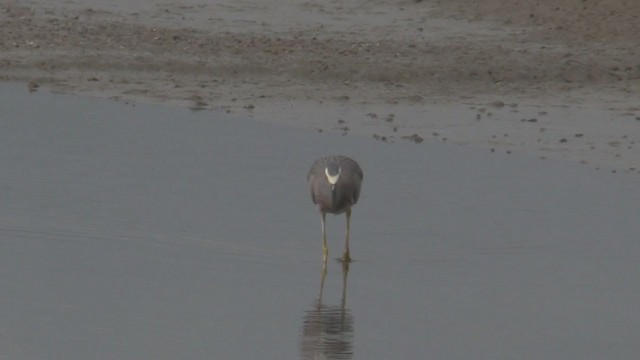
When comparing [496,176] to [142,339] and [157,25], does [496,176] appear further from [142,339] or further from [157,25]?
[157,25]

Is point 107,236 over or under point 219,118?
under

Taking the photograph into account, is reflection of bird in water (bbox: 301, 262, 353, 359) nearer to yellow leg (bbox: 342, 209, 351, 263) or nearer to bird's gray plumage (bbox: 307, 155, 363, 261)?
yellow leg (bbox: 342, 209, 351, 263)

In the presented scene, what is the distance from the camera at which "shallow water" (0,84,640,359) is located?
429 inches

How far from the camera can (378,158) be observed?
54.6ft

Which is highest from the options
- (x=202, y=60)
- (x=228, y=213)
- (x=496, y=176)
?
(x=202, y=60)

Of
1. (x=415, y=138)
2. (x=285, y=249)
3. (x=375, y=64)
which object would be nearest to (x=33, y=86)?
(x=375, y=64)

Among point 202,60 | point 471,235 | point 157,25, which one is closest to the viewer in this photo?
point 471,235

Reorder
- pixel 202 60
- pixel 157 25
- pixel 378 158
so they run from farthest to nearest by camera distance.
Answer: pixel 157 25
pixel 202 60
pixel 378 158

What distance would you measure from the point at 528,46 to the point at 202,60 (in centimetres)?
390

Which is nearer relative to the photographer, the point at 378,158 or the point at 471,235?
the point at 471,235

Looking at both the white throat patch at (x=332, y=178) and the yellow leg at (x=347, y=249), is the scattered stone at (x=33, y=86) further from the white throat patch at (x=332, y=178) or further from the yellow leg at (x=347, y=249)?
the yellow leg at (x=347, y=249)

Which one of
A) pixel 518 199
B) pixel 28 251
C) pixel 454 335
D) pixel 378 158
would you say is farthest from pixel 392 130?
pixel 454 335

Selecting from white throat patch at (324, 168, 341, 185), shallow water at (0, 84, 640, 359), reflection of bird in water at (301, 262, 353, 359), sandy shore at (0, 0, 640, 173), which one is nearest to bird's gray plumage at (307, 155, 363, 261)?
white throat patch at (324, 168, 341, 185)

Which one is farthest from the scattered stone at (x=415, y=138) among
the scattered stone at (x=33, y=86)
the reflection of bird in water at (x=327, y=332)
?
the reflection of bird in water at (x=327, y=332)
